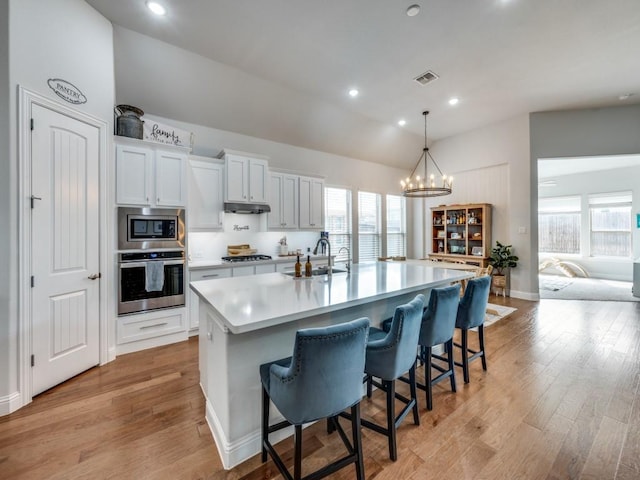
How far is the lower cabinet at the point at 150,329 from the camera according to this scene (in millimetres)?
3171

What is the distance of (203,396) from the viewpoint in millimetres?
2363

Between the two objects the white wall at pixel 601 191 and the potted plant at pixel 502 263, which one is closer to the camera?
the potted plant at pixel 502 263

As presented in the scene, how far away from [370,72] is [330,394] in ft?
13.4

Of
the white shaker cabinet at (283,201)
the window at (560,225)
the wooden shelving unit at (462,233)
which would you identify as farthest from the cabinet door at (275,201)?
the window at (560,225)

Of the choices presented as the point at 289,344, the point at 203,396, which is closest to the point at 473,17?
the point at 289,344

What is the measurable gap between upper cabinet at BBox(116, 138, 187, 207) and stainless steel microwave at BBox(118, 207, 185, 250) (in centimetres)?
10

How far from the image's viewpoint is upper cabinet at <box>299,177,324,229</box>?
514 centimetres

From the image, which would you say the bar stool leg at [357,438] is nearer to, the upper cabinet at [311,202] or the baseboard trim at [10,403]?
the baseboard trim at [10,403]

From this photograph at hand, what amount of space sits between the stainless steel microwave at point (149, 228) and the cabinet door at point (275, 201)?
153cm

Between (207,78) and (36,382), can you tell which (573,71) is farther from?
(36,382)

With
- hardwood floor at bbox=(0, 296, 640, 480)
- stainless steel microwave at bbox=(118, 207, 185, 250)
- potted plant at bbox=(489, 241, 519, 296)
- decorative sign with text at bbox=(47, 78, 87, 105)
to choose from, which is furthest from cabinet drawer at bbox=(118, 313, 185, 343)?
potted plant at bbox=(489, 241, 519, 296)

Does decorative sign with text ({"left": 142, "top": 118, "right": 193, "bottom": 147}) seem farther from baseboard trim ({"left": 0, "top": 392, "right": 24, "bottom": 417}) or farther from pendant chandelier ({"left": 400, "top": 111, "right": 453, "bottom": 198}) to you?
pendant chandelier ({"left": 400, "top": 111, "right": 453, "bottom": 198})

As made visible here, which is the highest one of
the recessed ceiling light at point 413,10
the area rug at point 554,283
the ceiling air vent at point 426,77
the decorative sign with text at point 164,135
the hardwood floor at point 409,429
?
the ceiling air vent at point 426,77

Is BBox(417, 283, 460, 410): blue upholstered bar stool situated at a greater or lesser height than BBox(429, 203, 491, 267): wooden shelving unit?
lesser
